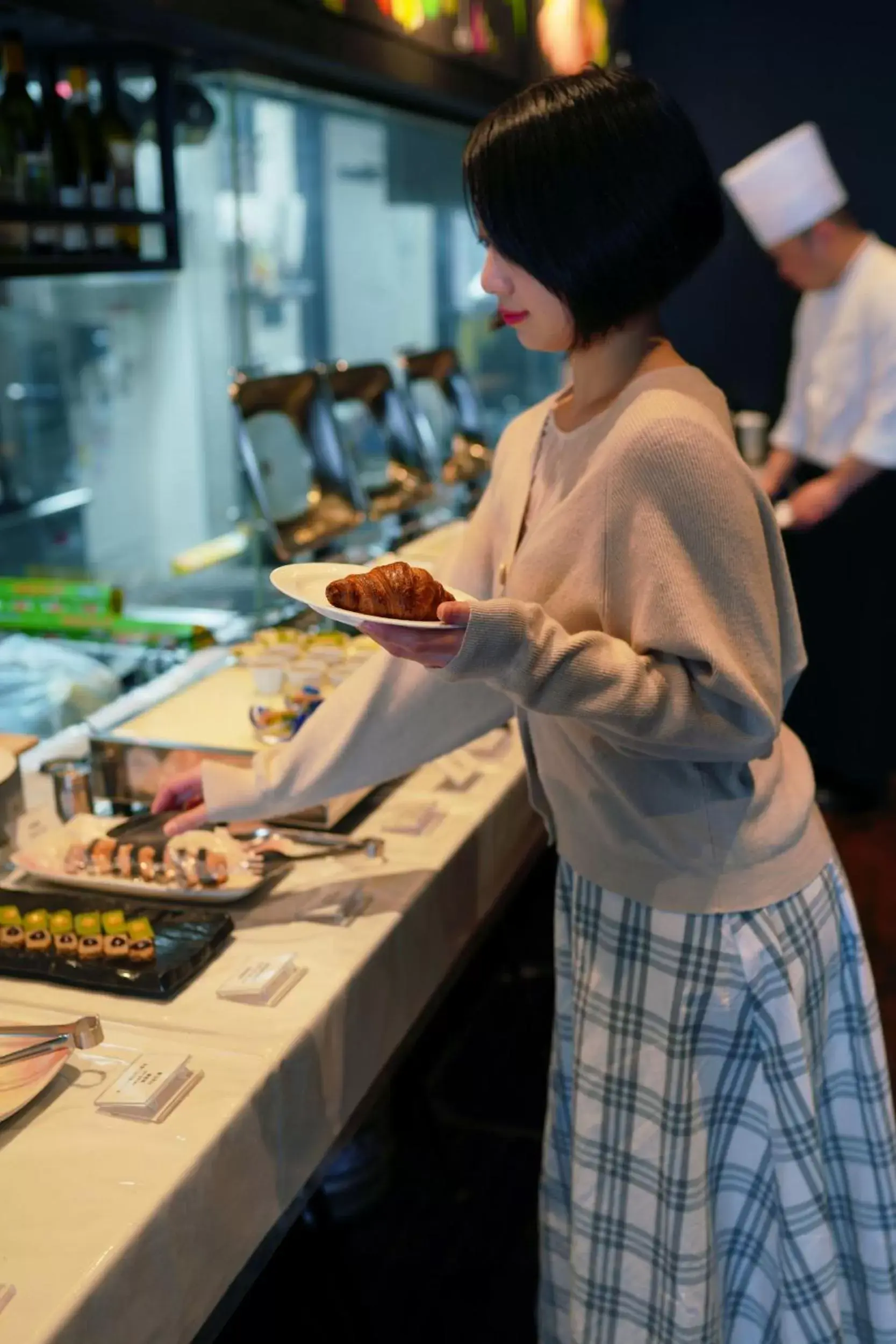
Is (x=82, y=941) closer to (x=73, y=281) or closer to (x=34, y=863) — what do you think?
(x=34, y=863)

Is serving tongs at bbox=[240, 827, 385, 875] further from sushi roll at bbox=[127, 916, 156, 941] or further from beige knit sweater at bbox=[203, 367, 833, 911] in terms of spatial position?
sushi roll at bbox=[127, 916, 156, 941]

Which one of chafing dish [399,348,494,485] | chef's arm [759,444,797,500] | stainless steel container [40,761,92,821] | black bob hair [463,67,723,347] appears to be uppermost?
black bob hair [463,67,723,347]

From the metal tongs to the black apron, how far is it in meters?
2.85

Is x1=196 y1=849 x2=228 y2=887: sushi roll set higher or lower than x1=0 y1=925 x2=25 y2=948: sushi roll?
higher

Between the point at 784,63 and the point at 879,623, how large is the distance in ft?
5.04

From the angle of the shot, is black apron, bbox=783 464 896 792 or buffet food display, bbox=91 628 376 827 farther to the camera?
black apron, bbox=783 464 896 792

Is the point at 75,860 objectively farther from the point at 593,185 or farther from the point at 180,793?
the point at 593,185

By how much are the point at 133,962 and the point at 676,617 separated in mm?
546

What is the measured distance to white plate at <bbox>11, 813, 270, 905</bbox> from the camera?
4.01 feet

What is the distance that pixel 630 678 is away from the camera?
935 millimetres

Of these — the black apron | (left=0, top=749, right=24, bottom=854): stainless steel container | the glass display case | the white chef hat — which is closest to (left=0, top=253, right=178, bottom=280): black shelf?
the glass display case

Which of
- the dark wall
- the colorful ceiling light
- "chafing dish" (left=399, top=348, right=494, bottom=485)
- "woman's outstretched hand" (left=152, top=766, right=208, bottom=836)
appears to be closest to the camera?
"woman's outstretched hand" (left=152, top=766, right=208, bottom=836)

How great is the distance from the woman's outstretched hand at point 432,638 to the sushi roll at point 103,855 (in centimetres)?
48

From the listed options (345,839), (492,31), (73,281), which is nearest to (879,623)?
(492,31)
